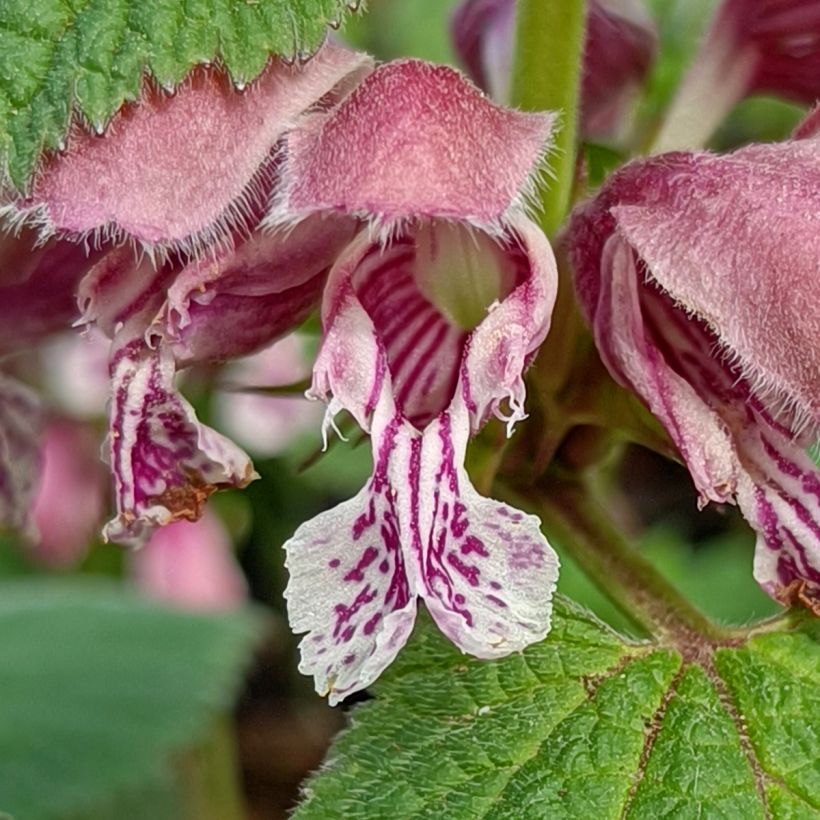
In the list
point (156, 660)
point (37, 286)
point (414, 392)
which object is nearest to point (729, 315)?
point (414, 392)

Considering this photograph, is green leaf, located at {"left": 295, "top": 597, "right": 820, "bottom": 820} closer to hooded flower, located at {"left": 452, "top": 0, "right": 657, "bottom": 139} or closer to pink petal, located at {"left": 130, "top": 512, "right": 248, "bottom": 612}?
hooded flower, located at {"left": 452, "top": 0, "right": 657, "bottom": 139}

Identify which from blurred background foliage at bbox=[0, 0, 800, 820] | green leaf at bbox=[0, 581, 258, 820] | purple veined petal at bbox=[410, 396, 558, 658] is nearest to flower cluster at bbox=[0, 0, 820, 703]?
purple veined petal at bbox=[410, 396, 558, 658]

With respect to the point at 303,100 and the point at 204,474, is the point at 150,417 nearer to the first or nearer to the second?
the point at 204,474

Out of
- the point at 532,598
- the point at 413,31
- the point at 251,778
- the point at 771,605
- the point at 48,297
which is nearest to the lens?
the point at 532,598

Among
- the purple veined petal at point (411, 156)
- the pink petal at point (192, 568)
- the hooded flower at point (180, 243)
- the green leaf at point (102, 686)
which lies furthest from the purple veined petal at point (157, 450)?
the pink petal at point (192, 568)

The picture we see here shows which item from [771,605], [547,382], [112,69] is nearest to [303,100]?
[112,69]

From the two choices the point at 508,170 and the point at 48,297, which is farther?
the point at 48,297

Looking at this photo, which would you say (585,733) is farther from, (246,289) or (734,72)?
(734,72)
